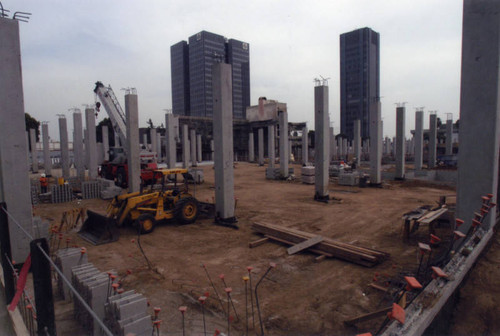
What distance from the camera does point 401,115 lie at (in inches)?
864

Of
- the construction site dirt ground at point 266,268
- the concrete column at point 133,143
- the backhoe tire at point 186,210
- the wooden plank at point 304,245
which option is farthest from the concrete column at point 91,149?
the wooden plank at point 304,245

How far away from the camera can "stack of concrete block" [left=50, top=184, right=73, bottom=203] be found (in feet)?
52.6

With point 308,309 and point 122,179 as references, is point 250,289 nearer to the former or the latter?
point 308,309

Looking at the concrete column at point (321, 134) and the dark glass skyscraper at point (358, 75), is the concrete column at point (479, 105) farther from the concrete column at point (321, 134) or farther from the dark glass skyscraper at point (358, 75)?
the dark glass skyscraper at point (358, 75)

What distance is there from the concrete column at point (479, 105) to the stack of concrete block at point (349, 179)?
13.5 meters

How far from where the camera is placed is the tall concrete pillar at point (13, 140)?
645 cm

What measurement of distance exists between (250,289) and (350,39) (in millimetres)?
100315

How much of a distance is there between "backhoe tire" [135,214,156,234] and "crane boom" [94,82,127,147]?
12.9 m

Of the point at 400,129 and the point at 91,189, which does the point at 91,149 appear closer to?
the point at 91,189

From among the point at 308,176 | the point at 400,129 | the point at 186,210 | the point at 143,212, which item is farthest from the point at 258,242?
the point at 400,129

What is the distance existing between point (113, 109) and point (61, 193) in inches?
294

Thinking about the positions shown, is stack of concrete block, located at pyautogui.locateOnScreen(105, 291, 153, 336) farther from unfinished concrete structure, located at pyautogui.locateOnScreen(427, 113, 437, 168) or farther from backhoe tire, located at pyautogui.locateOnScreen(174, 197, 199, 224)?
unfinished concrete structure, located at pyautogui.locateOnScreen(427, 113, 437, 168)

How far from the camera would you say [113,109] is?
2152cm

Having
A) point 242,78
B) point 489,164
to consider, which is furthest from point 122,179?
point 242,78
